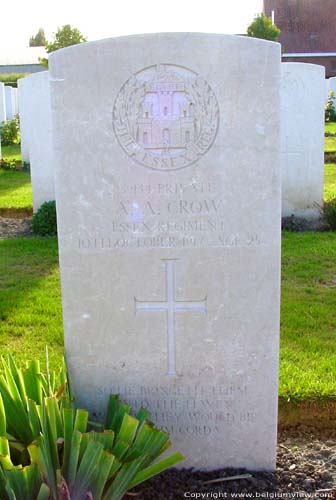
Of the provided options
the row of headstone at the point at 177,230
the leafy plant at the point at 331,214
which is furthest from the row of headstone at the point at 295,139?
the row of headstone at the point at 177,230

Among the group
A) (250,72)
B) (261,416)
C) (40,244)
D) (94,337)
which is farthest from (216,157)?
(40,244)

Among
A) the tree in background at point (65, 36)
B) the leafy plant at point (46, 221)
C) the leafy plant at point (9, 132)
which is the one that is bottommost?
the leafy plant at point (46, 221)

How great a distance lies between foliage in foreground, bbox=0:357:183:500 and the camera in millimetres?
2160

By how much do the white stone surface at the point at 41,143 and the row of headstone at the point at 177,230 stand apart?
5.05 meters

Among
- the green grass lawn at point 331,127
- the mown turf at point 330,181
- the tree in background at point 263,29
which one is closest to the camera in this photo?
the mown turf at point 330,181

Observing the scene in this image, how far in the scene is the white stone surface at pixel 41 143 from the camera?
24.7 ft

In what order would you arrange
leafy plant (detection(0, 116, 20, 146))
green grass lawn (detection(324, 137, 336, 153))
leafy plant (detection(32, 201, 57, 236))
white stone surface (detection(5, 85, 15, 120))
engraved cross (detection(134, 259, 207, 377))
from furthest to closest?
white stone surface (detection(5, 85, 15, 120)), leafy plant (detection(0, 116, 20, 146)), green grass lawn (detection(324, 137, 336, 153)), leafy plant (detection(32, 201, 57, 236)), engraved cross (detection(134, 259, 207, 377))

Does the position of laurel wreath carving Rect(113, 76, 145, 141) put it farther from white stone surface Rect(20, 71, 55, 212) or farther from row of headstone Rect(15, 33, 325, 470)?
white stone surface Rect(20, 71, 55, 212)

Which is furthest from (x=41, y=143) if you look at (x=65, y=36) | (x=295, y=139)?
(x=65, y=36)

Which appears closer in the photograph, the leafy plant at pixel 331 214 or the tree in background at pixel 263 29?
the leafy plant at pixel 331 214

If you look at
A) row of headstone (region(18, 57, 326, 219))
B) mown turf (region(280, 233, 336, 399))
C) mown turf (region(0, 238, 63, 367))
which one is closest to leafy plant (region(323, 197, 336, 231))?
row of headstone (region(18, 57, 326, 219))

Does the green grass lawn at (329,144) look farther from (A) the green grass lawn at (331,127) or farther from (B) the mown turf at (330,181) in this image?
(B) the mown turf at (330,181)

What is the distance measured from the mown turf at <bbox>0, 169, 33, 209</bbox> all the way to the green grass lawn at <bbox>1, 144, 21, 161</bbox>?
1973 mm

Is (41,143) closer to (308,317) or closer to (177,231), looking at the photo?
(308,317)
